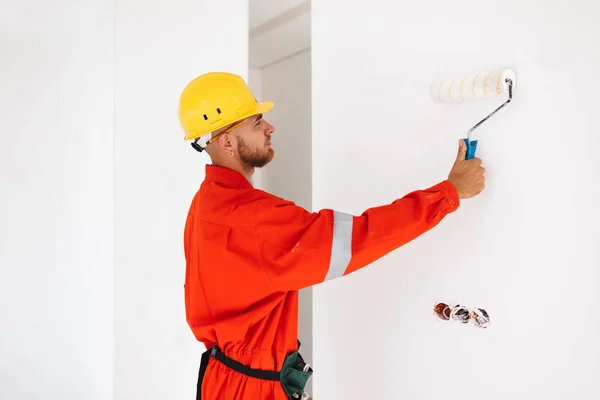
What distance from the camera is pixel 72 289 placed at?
3.40 metres

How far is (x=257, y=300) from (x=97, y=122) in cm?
207

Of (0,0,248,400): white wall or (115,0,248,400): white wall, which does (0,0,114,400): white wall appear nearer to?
(0,0,248,400): white wall

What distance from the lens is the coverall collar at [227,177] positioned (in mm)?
1813

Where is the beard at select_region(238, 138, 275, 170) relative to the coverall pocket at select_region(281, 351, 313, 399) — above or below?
above

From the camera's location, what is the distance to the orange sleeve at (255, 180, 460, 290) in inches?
61.0

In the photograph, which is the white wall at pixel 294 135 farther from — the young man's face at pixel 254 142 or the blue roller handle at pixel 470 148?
the blue roller handle at pixel 470 148

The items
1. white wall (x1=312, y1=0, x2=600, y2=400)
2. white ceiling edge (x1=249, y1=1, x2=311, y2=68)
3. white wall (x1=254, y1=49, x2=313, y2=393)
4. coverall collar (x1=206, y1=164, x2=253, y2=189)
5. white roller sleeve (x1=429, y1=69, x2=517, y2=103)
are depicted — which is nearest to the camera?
white wall (x1=312, y1=0, x2=600, y2=400)

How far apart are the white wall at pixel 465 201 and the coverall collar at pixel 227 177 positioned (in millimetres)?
459

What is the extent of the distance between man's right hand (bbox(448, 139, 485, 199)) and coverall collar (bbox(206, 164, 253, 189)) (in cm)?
59

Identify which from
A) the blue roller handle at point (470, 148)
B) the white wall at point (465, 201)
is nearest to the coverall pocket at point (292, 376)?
the white wall at point (465, 201)

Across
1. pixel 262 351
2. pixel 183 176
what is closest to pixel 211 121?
pixel 262 351

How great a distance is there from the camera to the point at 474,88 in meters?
1.63

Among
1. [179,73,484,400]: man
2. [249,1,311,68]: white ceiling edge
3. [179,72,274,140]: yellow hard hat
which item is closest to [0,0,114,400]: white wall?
[249,1,311,68]: white ceiling edge

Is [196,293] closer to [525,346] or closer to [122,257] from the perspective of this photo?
[525,346]
